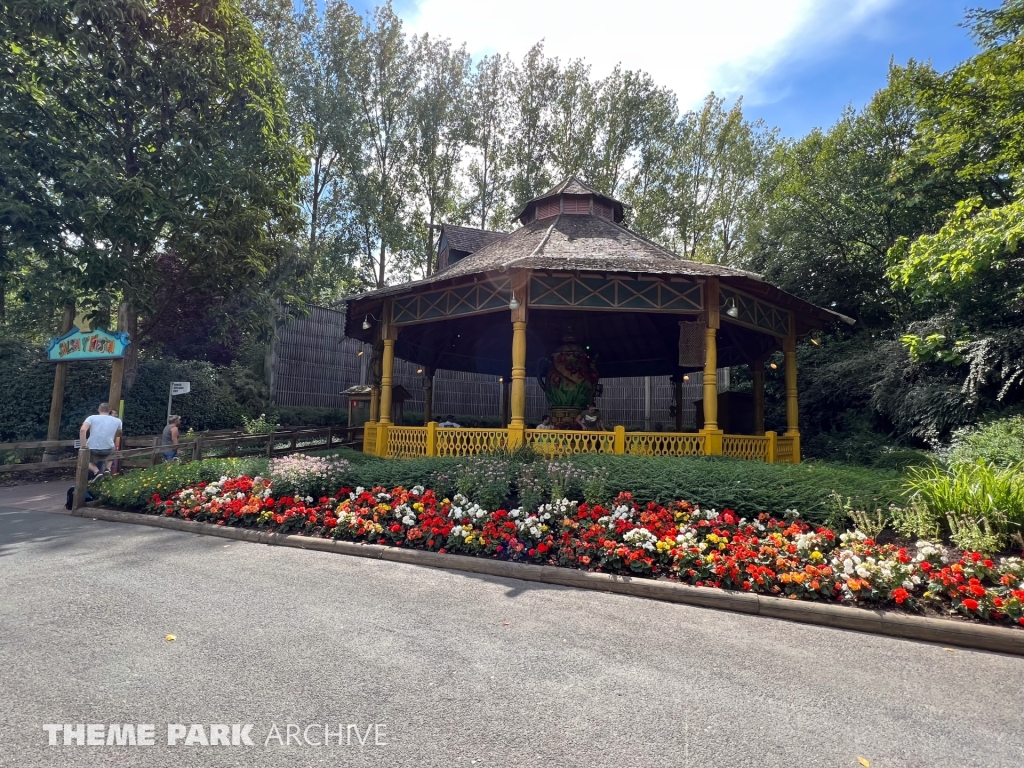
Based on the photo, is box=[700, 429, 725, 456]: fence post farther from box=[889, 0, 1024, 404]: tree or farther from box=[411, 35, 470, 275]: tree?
box=[411, 35, 470, 275]: tree

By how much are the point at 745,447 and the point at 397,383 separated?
13.5m

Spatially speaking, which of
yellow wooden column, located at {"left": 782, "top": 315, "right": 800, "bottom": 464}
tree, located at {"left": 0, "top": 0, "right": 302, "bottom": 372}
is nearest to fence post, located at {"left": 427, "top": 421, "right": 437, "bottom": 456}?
tree, located at {"left": 0, "top": 0, "right": 302, "bottom": 372}

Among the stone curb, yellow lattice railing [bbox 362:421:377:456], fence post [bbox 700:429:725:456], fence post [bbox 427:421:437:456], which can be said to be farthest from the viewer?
yellow lattice railing [bbox 362:421:377:456]

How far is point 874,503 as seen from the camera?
6.38 m

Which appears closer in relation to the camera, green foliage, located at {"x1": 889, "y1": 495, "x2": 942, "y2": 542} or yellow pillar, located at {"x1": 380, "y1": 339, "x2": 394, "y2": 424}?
green foliage, located at {"x1": 889, "y1": 495, "x2": 942, "y2": 542}

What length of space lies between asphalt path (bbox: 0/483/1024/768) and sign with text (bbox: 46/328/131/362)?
26.4 feet

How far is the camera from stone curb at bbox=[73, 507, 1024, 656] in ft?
13.7

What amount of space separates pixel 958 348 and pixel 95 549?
46.0 ft

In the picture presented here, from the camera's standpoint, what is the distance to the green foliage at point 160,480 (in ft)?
28.2

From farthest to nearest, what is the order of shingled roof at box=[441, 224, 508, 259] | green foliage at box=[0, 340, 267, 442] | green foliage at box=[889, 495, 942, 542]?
shingled roof at box=[441, 224, 508, 259]
green foliage at box=[0, 340, 267, 442]
green foliage at box=[889, 495, 942, 542]

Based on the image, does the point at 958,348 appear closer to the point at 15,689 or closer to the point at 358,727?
the point at 358,727

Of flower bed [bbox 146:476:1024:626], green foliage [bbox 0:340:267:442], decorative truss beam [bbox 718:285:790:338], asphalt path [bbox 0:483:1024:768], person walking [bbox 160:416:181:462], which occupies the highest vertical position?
decorative truss beam [bbox 718:285:790:338]

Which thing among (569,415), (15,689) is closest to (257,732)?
(15,689)

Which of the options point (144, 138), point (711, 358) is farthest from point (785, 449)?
point (144, 138)
